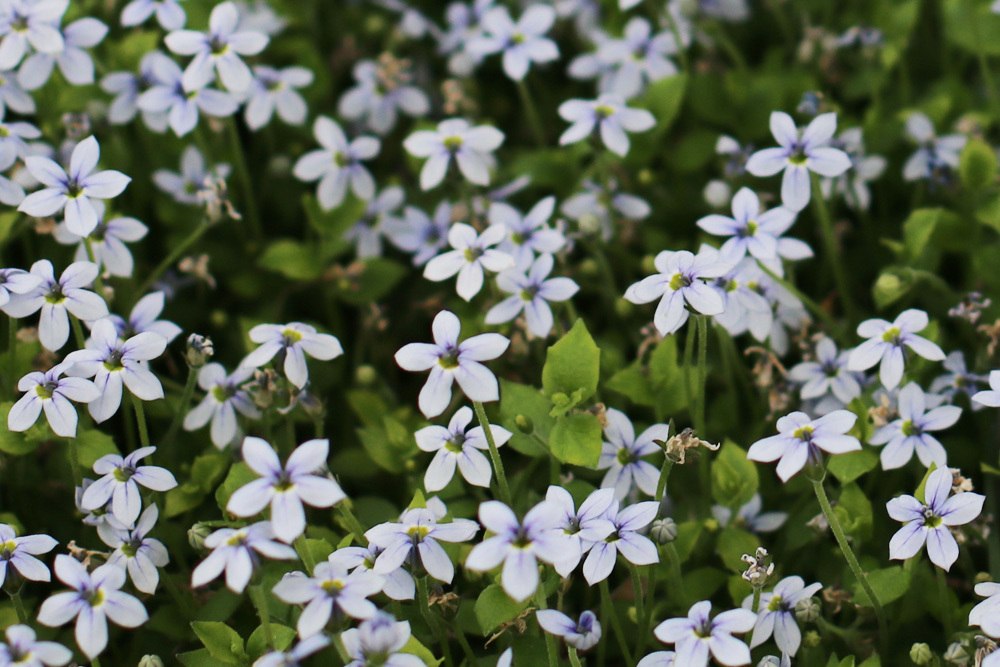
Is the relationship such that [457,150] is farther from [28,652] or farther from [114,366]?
[28,652]

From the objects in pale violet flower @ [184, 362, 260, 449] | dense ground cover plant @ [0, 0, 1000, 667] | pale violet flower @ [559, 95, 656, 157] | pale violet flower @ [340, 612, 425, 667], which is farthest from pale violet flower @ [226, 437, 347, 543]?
pale violet flower @ [559, 95, 656, 157]

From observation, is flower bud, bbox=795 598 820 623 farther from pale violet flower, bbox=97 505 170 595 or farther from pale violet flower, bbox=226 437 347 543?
pale violet flower, bbox=97 505 170 595

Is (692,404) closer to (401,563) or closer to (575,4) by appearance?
(401,563)

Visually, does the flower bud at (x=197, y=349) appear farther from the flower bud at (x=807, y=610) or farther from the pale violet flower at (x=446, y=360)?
the flower bud at (x=807, y=610)

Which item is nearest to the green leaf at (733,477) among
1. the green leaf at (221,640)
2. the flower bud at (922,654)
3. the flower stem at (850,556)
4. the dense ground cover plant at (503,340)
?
the dense ground cover plant at (503,340)

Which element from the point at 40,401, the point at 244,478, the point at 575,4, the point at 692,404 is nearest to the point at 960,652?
the point at 692,404

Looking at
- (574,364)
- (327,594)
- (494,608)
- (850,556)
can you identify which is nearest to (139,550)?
(327,594)
